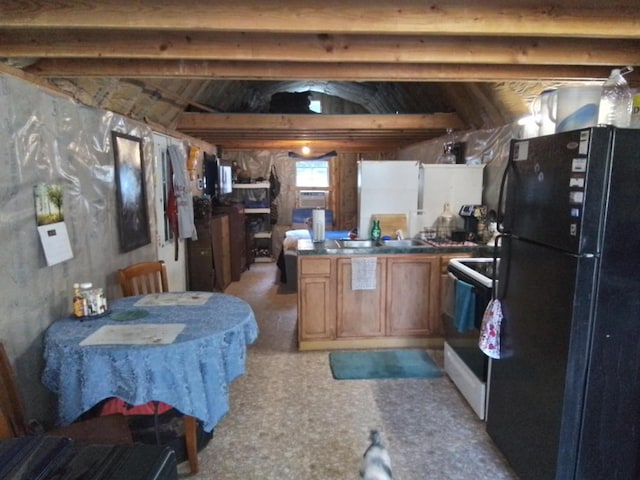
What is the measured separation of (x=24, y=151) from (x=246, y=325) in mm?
1402

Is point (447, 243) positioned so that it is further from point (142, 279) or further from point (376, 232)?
point (142, 279)

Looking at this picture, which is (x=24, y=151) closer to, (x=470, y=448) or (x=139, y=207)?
(x=139, y=207)

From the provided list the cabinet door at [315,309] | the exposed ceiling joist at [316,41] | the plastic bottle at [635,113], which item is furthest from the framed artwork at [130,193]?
the plastic bottle at [635,113]

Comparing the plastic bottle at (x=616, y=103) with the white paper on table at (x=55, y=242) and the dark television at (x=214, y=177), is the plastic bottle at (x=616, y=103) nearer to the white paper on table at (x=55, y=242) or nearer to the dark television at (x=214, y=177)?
the white paper on table at (x=55, y=242)

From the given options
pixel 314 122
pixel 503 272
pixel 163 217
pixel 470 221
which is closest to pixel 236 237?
pixel 163 217

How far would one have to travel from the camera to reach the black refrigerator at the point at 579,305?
1.45 metres

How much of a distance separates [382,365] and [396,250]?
3.18 ft

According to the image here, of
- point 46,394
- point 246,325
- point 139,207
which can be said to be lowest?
point 46,394

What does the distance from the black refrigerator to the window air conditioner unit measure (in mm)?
6146

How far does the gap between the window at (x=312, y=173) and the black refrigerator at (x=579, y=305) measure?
6.23 metres

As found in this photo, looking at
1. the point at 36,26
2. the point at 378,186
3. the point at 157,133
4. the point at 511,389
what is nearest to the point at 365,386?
the point at 511,389

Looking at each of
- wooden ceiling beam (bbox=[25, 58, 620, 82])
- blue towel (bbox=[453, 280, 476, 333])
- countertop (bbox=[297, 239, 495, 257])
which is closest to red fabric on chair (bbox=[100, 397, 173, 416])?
countertop (bbox=[297, 239, 495, 257])

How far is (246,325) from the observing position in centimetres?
205

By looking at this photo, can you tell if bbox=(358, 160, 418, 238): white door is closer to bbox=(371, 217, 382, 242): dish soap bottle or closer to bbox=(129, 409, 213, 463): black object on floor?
bbox=(371, 217, 382, 242): dish soap bottle
